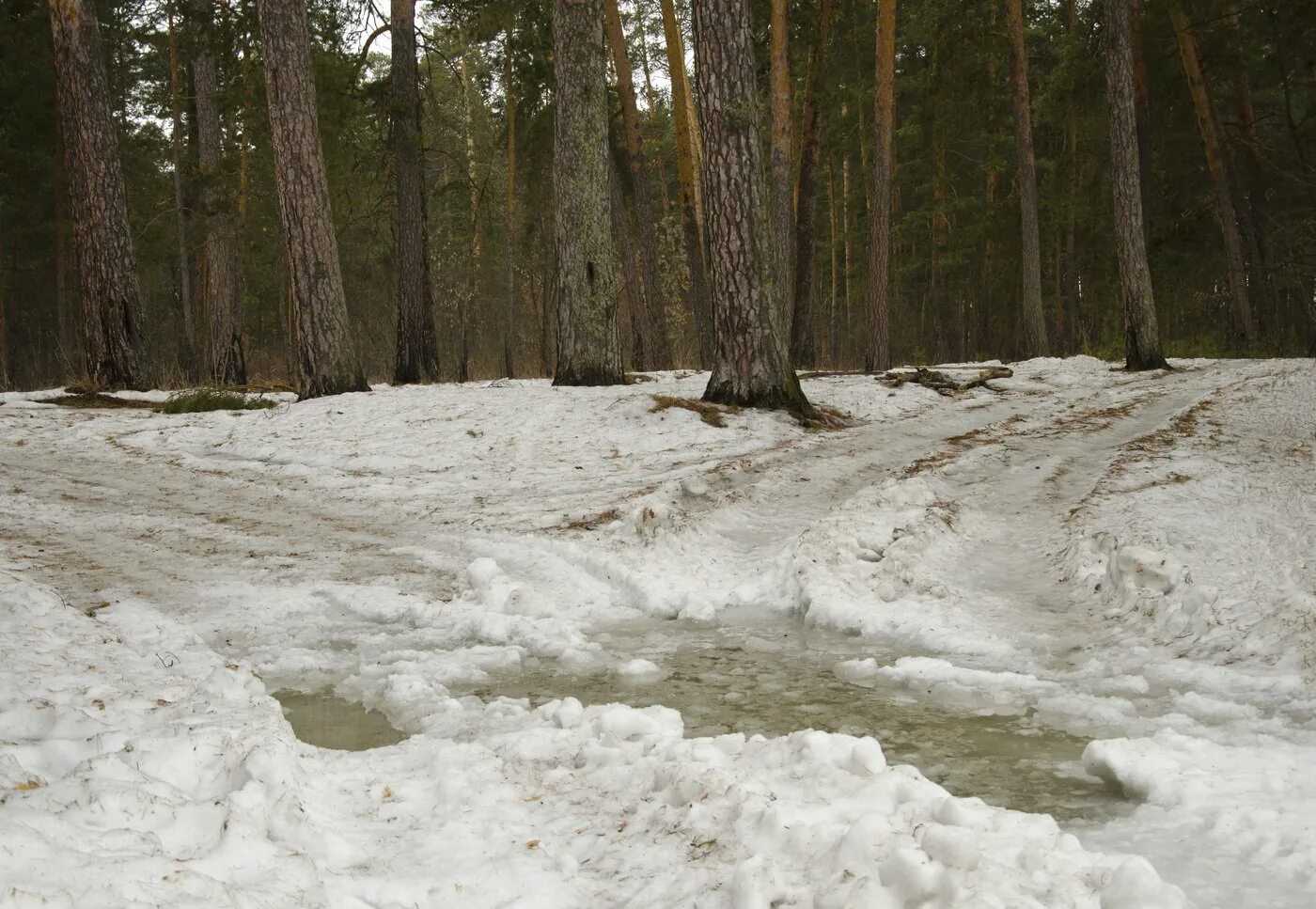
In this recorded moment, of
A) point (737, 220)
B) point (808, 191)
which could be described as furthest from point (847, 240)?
point (737, 220)

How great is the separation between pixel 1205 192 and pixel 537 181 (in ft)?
55.6

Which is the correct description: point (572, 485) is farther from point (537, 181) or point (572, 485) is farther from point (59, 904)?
point (537, 181)

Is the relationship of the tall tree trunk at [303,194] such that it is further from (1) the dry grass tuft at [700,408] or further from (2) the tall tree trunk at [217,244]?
(2) the tall tree trunk at [217,244]

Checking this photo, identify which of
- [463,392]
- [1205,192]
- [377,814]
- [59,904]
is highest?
[1205,192]

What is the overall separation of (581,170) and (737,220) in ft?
7.32

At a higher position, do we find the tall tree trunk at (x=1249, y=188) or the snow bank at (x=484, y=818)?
the tall tree trunk at (x=1249, y=188)

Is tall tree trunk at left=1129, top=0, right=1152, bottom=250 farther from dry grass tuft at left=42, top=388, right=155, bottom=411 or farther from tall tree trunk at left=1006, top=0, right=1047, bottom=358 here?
dry grass tuft at left=42, top=388, right=155, bottom=411

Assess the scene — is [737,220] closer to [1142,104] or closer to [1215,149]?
[1142,104]

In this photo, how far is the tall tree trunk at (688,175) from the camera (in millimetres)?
16781

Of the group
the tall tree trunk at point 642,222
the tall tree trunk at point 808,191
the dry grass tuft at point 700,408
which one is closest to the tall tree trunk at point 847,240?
the tall tree trunk at point 808,191

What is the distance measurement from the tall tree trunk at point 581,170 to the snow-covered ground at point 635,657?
99.7 inches

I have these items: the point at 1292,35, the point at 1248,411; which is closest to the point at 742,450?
the point at 1248,411

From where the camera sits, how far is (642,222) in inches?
680

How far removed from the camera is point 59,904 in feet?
4.80
